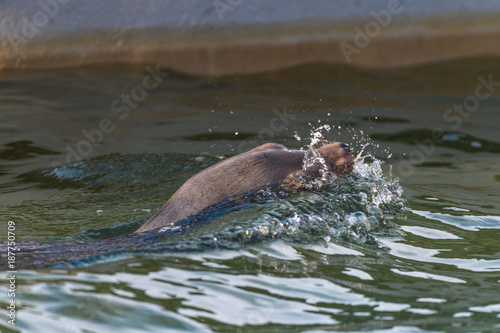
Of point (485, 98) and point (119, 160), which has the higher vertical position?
point (485, 98)

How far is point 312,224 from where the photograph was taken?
4.20 metres

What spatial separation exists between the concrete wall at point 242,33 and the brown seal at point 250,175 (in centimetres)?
383

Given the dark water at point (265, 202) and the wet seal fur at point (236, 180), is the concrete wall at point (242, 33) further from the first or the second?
the wet seal fur at point (236, 180)

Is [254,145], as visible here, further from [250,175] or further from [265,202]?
[265,202]

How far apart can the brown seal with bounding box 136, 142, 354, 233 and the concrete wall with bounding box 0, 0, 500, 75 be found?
3831mm

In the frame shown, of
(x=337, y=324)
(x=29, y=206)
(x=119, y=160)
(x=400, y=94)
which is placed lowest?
(x=337, y=324)

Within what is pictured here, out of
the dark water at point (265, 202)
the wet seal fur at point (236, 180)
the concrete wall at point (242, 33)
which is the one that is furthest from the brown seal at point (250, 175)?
the concrete wall at point (242, 33)

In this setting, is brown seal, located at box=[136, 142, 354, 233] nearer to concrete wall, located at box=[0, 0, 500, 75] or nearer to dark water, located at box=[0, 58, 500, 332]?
dark water, located at box=[0, 58, 500, 332]

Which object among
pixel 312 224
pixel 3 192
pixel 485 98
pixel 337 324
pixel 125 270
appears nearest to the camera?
pixel 337 324

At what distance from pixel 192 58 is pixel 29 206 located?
3.39 metres

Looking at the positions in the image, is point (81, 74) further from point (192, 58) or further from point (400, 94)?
point (400, 94)

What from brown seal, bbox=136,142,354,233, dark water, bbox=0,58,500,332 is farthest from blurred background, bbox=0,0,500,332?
brown seal, bbox=136,142,354,233

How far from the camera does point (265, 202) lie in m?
4.38

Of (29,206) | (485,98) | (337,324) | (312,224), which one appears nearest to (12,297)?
(337,324)
